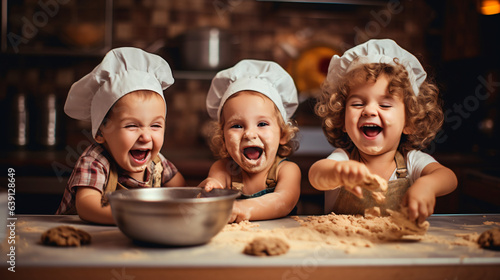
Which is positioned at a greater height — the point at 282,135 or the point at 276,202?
the point at 282,135

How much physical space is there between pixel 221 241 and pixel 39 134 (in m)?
1.85

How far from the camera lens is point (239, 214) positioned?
0.96 metres

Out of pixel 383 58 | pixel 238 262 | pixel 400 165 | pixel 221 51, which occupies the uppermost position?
pixel 221 51

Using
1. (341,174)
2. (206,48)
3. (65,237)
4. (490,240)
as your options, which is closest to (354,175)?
(341,174)

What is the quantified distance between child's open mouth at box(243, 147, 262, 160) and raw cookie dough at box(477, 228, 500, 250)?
0.52 meters

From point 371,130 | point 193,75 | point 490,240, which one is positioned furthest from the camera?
point 193,75

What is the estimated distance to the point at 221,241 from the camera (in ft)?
2.56

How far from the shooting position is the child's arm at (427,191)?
31.8 inches

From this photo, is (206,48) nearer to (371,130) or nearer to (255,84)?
(255,84)

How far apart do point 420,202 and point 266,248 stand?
33cm

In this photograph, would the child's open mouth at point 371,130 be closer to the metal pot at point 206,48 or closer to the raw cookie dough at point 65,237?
the raw cookie dough at point 65,237

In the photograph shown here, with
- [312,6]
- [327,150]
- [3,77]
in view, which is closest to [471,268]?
[327,150]

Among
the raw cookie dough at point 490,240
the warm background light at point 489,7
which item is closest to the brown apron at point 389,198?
the raw cookie dough at point 490,240

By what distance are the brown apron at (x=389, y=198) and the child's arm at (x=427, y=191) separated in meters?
0.08
